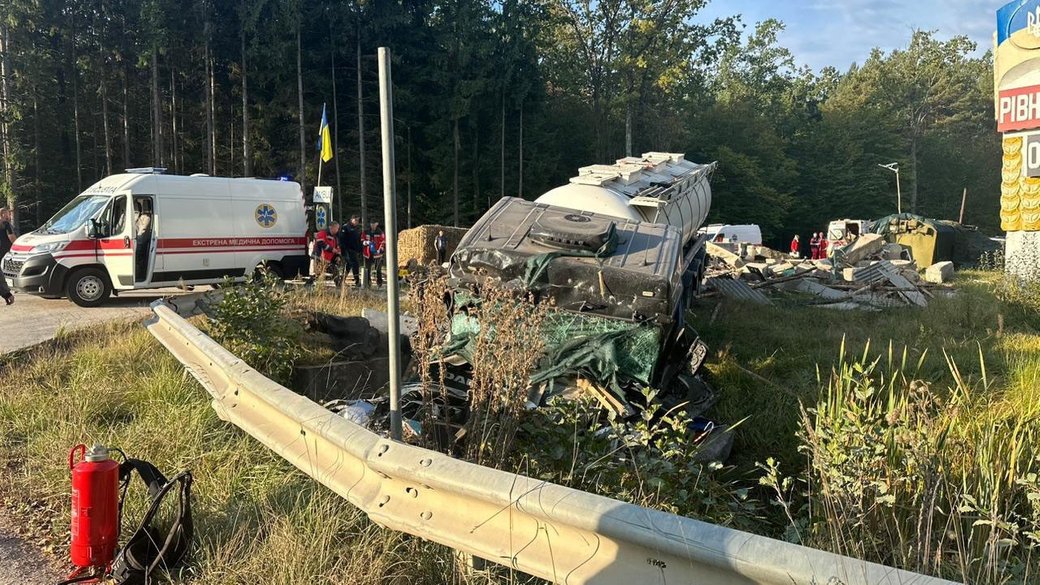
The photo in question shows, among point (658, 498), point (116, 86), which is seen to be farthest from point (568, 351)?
point (116, 86)

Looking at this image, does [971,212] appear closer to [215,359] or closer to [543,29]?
[543,29]

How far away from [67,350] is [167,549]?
4789mm

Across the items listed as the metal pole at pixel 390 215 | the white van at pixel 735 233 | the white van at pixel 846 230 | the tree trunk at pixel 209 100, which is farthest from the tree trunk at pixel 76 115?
the white van at pixel 846 230

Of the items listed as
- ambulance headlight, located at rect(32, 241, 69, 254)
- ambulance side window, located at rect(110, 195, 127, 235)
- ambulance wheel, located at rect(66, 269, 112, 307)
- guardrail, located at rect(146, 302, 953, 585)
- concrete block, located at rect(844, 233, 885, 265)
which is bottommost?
guardrail, located at rect(146, 302, 953, 585)

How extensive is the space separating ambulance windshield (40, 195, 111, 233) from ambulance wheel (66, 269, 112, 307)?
0.84 meters

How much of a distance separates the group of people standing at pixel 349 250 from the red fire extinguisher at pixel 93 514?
35.9 feet

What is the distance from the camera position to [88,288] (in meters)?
12.0

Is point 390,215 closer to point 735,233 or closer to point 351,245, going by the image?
point 351,245

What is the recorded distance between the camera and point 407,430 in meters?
3.71

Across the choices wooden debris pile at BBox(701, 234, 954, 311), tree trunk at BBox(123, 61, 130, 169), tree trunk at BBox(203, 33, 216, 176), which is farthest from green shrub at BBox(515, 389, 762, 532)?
tree trunk at BBox(123, 61, 130, 169)

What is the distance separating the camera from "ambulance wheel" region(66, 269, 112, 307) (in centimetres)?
1181

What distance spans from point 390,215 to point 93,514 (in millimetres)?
1695

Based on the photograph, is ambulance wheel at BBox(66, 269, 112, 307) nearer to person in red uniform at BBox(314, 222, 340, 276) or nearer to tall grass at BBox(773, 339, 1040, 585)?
person in red uniform at BBox(314, 222, 340, 276)

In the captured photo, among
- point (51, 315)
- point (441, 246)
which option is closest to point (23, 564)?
point (51, 315)
